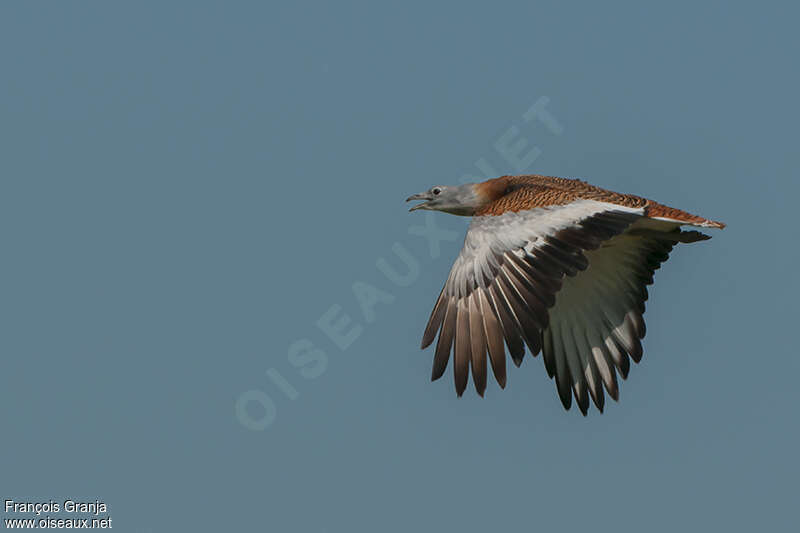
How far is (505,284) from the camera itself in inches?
544

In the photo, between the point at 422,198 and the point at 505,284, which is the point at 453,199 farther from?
the point at 505,284

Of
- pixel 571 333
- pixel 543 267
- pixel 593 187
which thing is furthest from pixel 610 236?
pixel 571 333

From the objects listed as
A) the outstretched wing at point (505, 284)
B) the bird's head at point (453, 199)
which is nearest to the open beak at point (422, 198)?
the bird's head at point (453, 199)

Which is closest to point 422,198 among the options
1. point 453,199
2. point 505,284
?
point 453,199

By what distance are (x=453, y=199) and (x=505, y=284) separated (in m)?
4.10

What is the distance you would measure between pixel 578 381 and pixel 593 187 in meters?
2.70

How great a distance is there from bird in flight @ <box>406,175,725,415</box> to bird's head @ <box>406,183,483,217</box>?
0.6 inches

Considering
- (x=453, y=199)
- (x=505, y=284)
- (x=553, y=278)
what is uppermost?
(x=453, y=199)

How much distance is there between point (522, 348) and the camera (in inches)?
534

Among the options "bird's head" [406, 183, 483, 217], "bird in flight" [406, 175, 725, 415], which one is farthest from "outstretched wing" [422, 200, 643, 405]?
Answer: "bird's head" [406, 183, 483, 217]

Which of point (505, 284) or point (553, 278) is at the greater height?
point (505, 284)

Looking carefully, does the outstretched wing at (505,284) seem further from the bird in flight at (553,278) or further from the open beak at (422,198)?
the open beak at (422,198)

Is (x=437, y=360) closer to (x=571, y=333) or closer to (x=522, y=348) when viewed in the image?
(x=522, y=348)

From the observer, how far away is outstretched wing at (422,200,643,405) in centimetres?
1360
